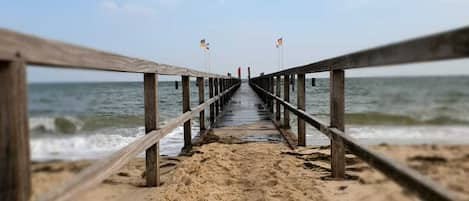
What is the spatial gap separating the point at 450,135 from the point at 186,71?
12.9 feet

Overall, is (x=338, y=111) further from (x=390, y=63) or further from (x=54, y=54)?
(x=54, y=54)

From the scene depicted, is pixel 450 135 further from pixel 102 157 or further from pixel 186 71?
pixel 186 71

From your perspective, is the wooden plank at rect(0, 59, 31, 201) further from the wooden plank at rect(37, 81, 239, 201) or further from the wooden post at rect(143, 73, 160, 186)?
the wooden post at rect(143, 73, 160, 186)

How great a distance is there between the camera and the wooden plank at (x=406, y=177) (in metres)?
1.46

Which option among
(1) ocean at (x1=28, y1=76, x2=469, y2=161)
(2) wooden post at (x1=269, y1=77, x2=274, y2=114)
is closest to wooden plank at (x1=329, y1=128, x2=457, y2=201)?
(1) ocean at (x1=28, y1=76, x2=469, y2=161)

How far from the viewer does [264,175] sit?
4.03 meters

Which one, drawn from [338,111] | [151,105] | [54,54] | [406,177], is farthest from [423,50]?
[151,105]

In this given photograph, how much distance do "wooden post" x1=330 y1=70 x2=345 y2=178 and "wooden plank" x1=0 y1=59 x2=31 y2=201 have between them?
100 inches

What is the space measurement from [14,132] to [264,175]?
2923 mm

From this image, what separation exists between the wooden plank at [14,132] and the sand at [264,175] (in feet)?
0.39

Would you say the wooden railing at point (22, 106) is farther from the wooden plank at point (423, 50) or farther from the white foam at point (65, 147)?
the wooden plank at point (423, 50)

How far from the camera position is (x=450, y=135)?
156 cm

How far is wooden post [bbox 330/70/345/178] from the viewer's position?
352 centimetres

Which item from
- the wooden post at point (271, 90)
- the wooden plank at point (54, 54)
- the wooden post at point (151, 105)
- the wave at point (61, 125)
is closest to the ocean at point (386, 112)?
the wave at point (61, 125)
